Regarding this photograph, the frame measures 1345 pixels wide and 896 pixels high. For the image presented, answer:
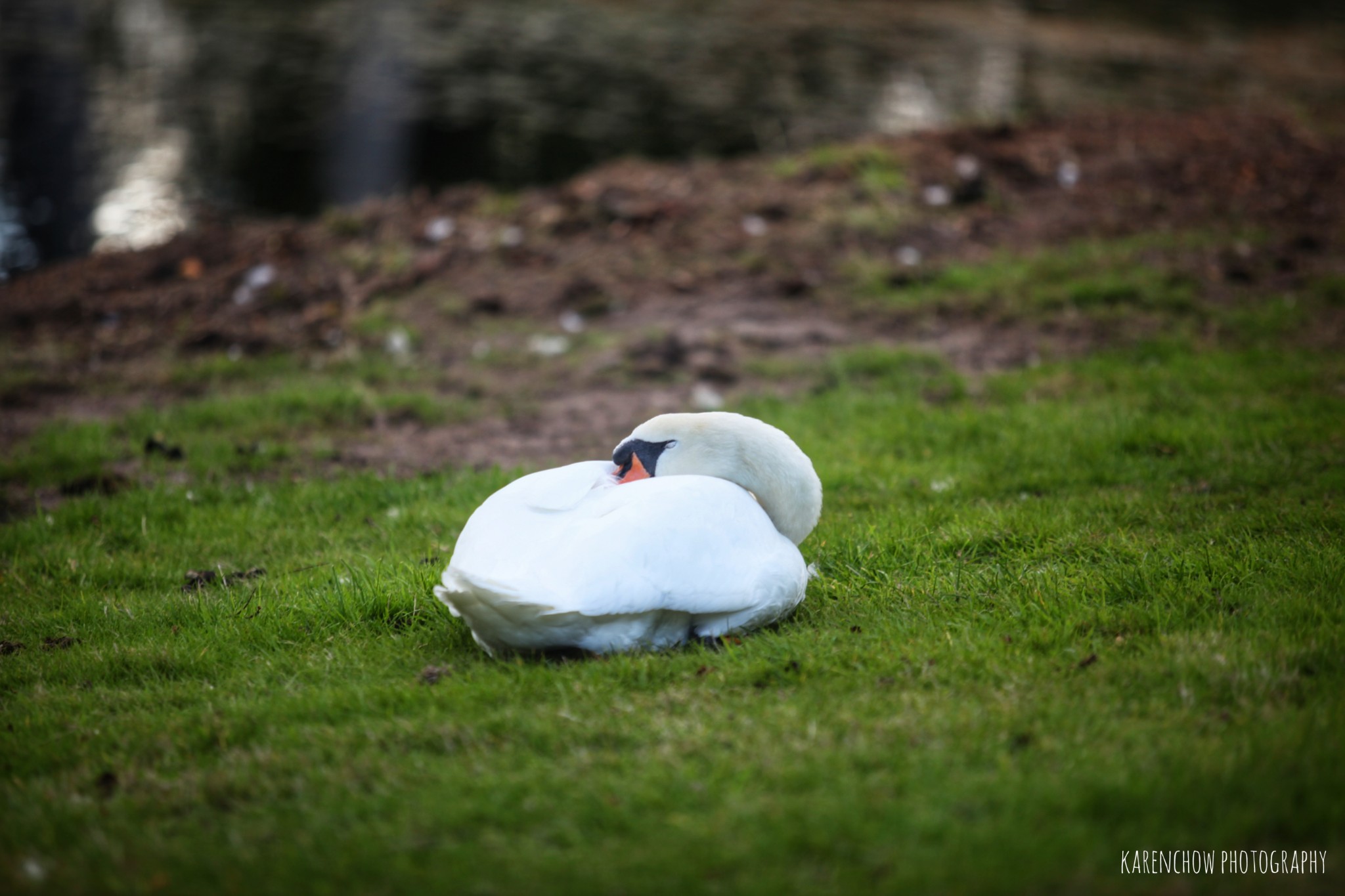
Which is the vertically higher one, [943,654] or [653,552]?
[653,552]

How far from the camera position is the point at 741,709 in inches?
137

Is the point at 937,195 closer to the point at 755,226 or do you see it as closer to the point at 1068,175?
the point at 1068,175

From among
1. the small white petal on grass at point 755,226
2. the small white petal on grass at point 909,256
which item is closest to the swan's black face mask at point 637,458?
the small white petal on grass at point 909,256

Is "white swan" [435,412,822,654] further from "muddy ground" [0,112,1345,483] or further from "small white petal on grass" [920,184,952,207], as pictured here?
"small white petal on grass" [920,184,952,207]

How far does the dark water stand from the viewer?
14672 millimetres

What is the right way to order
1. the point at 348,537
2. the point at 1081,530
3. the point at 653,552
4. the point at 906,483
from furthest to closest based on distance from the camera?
the point at 906,483
the point at 348,537
the point at 1081,530
the point at 653,552

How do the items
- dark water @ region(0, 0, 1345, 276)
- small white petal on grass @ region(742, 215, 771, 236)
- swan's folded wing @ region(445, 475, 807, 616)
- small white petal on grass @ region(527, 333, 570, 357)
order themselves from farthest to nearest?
dark water @ region(0, 0, 1345, 276) < small white petal on grass @ region(742, 215, 771, 236) < small white petal on grass @ region(527, 333, 570, 357) < swan's folded wing @ region(445, 475, 807, 616)

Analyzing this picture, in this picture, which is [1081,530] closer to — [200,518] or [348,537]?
[348,537]

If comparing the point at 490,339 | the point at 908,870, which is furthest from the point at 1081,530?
the point at 490,339

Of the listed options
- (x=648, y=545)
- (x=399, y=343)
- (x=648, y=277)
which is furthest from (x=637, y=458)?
(x=648, y=277)

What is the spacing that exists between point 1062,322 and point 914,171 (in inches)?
125

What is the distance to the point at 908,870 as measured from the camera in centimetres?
265

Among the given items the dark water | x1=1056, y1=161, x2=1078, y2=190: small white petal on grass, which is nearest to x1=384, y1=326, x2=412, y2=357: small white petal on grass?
the dark water

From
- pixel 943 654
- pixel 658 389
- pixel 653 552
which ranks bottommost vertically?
pixel 658 389
